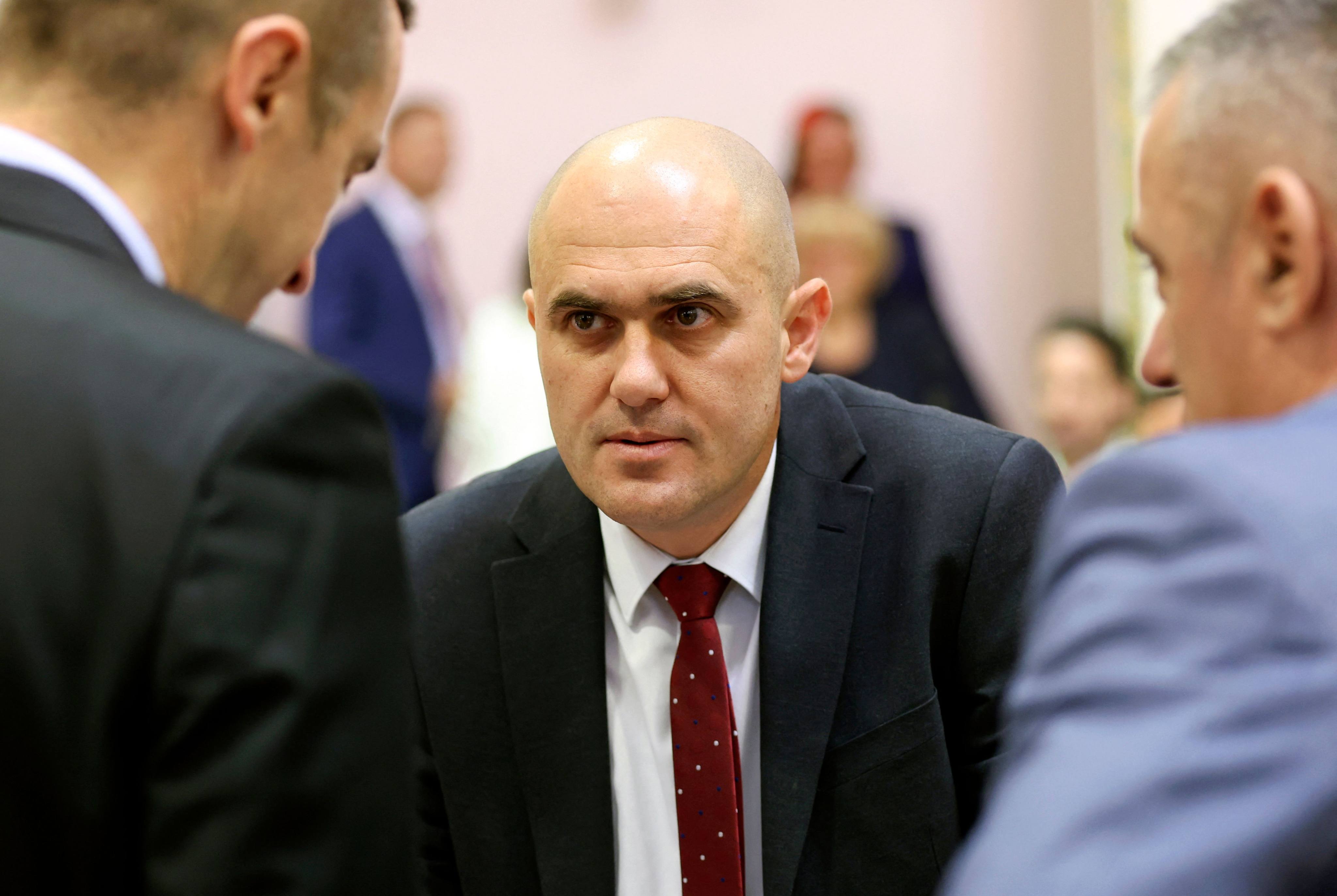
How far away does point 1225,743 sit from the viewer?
2.16ft

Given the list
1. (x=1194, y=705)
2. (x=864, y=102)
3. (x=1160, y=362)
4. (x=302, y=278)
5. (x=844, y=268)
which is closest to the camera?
(x=1194, y=705)

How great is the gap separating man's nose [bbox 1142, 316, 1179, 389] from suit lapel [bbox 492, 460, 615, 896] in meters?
0.78

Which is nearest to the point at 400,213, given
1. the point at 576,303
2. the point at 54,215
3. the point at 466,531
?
the point at 466,531

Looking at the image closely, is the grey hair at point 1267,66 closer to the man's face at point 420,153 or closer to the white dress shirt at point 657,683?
the white dress shirt at point 657,683

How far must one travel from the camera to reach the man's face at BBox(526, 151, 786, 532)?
60.0 inches

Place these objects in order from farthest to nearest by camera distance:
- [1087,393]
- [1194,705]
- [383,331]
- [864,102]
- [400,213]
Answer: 1. [864,102]
2. [400,213]
3. [383,331]
4. [1087,393]
5. [1194,705]

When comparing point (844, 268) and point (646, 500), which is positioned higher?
point (844, 268)

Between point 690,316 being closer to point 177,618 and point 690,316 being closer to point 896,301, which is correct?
point 177,618

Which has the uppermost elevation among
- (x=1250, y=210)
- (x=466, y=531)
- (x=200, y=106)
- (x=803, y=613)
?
(x=200, y=106)

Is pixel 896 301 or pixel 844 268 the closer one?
pixel 844 268

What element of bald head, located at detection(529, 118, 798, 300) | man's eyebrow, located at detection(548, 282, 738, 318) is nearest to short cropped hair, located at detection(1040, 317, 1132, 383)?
bald head, located at detection(529, 118, 798, 300)

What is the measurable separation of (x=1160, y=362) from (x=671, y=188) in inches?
27.3

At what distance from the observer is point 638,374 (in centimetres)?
151

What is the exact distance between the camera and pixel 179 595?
0.77m
